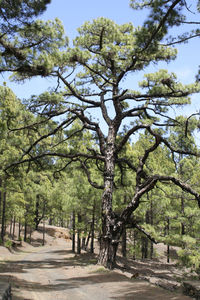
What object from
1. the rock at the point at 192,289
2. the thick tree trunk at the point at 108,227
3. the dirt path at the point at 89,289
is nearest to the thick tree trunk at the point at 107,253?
the thick tree trunk at the point at 108,227

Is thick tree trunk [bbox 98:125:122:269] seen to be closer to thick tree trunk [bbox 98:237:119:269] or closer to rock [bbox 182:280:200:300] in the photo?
thick tree trunk [bbox 98:237:119:269]

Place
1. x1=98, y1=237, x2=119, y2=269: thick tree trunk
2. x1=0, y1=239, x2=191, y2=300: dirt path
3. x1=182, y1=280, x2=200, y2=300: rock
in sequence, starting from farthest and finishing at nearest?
x1=98, y1=237, x2=119, y2=269: thick tree trunk → x1=182, y1=280, x2=200, y2=300: rock → x1=0, y1=239, x2=191, y2=300: dirt path

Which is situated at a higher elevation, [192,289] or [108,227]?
[108,227]

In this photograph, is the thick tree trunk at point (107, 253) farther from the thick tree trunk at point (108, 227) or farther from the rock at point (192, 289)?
the rock at point (192, 289)

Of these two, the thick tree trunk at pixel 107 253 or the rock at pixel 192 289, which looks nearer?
the rock at pixel 192 289

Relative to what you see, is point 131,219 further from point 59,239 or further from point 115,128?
point 59,239

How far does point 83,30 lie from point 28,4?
7818 mm

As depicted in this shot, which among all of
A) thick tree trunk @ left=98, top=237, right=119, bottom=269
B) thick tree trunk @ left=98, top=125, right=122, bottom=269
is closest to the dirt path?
thick tree trunk @ left=98, top=237, right=119, bottom=269

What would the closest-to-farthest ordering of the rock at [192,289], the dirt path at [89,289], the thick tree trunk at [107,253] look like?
the dirt path at [89,289] → the rock at [192,289] → the thick tree trunk at [107,253]

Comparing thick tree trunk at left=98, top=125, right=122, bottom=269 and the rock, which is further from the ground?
thick tree trunk at left=98, top=125, right=122, bottom=269

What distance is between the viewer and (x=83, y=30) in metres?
16.2

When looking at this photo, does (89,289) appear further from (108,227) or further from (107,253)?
(108,227)

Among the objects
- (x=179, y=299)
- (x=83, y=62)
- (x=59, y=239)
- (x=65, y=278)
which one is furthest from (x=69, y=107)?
(x=59, y=239)

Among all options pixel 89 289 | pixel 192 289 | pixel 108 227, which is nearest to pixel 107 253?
pixel 108 227
